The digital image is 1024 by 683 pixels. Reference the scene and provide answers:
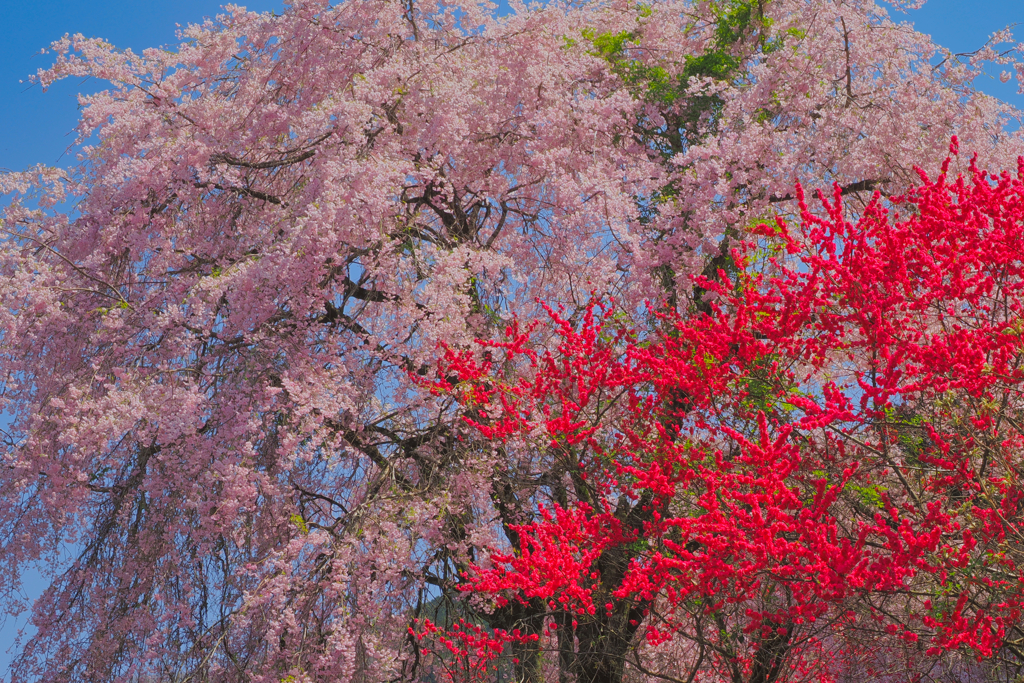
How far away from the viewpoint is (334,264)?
23.6 feet

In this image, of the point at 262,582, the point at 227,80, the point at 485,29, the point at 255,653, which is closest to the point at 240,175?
the point at 227,80

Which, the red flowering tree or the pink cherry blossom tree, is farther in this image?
the pink cherry blossom tree

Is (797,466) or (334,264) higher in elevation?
(334,264)

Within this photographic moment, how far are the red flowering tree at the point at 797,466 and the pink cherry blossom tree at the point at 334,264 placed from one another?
711mm

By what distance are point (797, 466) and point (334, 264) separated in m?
4.24

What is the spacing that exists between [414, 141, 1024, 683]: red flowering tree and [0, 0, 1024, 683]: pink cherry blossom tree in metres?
0.71

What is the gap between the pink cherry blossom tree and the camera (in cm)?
681

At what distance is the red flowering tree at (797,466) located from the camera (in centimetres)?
496

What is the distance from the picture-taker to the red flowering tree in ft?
16.3

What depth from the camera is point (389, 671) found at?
6695mm

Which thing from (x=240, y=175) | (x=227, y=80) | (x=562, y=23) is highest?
(x=562, y=23)

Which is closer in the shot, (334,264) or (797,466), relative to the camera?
(797,466)

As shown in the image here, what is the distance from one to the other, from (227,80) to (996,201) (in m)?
7.87

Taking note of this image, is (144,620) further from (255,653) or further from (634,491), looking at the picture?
(634,491)
